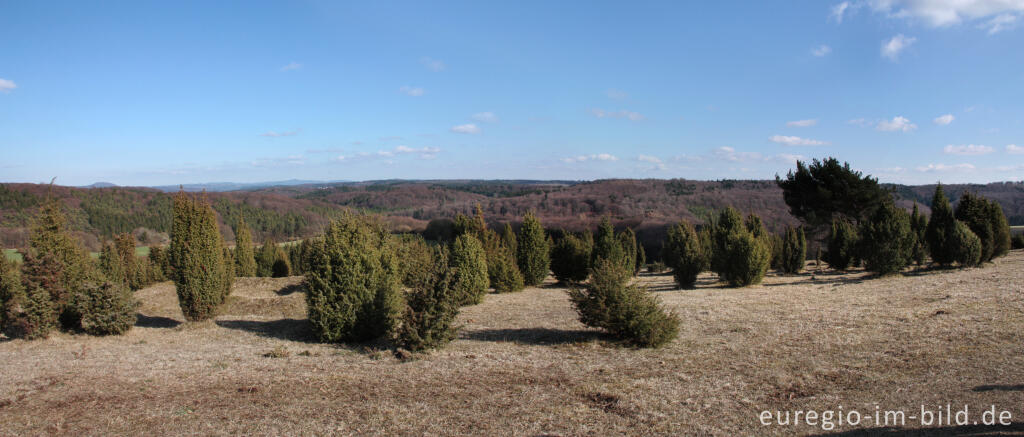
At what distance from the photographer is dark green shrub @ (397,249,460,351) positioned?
918 cm

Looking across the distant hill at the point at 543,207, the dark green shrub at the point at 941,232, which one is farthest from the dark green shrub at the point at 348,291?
the distant hill at the point at 543,207

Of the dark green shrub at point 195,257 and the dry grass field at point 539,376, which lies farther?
the dark green shrub at point 195,257

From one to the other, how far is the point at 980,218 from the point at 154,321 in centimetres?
2992

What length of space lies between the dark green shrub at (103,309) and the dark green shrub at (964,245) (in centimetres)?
2613

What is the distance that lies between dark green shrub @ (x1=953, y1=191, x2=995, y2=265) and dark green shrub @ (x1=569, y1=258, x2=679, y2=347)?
1826cm

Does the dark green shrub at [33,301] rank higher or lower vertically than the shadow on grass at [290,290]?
higher

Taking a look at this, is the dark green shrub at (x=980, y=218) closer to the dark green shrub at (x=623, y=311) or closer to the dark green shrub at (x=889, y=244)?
the dark green shrub at (x=889, y=244)

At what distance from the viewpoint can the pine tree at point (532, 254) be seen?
72.8 ft

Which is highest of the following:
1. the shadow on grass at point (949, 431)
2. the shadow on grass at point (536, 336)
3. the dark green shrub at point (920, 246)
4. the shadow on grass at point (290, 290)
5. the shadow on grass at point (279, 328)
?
the dark green shrub at point (920, 246)

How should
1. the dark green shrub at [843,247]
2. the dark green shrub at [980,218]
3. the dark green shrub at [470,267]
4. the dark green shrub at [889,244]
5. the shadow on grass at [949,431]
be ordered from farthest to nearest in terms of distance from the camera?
the dark green shrub at [843,247], the dark green shrub at [980,218], the dark green shrub at [889,244], the dark green shrub at [470,267], the shadow on grass at [949,431]

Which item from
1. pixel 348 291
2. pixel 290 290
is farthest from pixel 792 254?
pixel 290 290

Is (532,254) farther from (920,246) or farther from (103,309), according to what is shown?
(920,246)

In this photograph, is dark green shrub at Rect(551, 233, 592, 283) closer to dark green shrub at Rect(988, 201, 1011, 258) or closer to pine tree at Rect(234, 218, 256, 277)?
dark green shrub at Rect(988, 201, 1011, 258)

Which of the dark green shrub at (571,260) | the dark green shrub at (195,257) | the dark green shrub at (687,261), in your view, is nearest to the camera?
the dark green shrub at (195,257)
